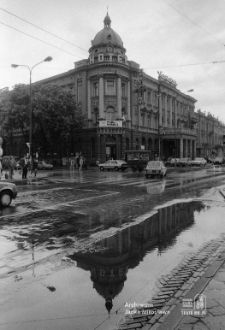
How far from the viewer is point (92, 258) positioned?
17.5 ft

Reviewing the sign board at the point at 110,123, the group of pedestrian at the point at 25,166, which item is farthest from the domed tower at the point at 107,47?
the group of pedestrian at the point at 25,166

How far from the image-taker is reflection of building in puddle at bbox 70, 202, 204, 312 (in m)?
4.41

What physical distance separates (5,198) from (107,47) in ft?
133

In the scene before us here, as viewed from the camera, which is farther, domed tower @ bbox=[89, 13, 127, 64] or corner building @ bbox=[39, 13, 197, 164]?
domed tower @ bbox=[89, 13, 127, 64]

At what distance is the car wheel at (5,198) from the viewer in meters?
10.6

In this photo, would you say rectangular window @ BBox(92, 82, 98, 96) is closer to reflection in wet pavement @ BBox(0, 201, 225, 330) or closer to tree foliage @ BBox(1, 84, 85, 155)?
tree foliage @ BBox(1, 84, 85, 155)

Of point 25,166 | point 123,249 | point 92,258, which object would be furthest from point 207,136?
point 92,258

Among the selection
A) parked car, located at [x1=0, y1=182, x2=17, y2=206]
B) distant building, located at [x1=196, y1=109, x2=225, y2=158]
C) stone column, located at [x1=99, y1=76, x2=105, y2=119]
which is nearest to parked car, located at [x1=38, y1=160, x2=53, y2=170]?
stone column, located at [x1=99, y1=76, x2=105, y2=119]

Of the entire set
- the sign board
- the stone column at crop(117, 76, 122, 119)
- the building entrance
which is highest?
the stone column at crop(117, 76, 122, 119)

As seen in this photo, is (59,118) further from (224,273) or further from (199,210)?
(224,273)

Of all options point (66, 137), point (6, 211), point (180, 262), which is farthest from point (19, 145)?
point (180, 262)

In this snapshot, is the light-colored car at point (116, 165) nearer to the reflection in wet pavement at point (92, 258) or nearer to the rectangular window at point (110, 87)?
the rectangular window at point (110, 87)

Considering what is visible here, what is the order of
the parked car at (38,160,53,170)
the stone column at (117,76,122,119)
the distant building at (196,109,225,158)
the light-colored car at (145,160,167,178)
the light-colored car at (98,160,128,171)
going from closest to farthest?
the light-colored car at (145,160,167,178)
the light-colored car at (98,160,128,171)
the parked car at (38,160,53,170)
the stone column at (117,76,122,119)
the distant building at (196,109,225,158)

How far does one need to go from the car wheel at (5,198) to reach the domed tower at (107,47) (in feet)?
128
